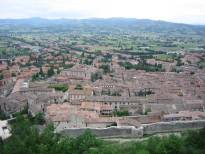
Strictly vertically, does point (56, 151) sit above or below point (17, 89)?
above

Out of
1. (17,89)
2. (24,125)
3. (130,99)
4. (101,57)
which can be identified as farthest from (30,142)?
(101,57)

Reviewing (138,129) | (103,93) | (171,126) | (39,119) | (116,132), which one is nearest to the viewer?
(116,132)

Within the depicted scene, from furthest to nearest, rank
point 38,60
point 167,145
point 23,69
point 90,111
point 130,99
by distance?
point 38,60 → point 23,69 → point 130,99 → point 90,111 → point 167,145

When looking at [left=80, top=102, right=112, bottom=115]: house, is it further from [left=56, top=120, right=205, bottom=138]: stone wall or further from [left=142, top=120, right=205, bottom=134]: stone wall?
[left=142, top=120, right=205, bottom=134]: stone wall

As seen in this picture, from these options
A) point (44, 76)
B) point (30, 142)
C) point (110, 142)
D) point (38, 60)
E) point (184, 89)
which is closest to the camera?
point (30, 142)

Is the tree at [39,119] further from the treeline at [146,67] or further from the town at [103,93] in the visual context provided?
the treeline at [146,67]

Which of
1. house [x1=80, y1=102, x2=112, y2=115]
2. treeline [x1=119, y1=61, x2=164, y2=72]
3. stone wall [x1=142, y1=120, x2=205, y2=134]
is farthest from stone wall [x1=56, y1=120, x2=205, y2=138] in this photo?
treeline [x1=119, y1=61, x2=164, y2=72]

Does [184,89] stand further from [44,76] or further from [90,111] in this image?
[44,76]

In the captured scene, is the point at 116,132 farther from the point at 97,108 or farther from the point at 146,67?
the point at 146,67

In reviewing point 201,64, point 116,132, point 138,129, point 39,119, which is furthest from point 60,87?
point 201,64

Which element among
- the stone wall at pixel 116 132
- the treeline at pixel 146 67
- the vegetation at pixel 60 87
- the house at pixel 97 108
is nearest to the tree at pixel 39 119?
the house at pixel 97 108

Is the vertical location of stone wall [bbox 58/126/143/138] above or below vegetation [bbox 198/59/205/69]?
above
